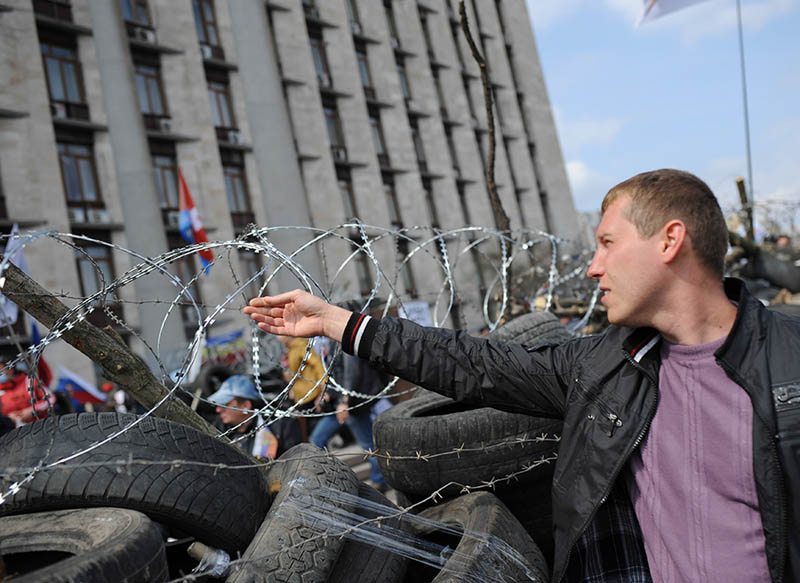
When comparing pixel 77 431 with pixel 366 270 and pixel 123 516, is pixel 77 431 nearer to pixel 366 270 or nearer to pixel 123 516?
pixel 123 516

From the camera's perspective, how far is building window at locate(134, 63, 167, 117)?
2627cm

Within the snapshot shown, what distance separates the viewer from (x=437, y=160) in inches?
1519

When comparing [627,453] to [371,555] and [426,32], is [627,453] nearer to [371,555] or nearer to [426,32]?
[371,555]

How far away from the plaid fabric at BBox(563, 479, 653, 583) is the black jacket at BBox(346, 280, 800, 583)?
124 mm

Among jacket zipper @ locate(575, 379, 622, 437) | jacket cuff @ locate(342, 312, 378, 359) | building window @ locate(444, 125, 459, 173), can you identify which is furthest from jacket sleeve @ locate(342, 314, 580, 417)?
building window @ locate(444, 125, 459, 173)

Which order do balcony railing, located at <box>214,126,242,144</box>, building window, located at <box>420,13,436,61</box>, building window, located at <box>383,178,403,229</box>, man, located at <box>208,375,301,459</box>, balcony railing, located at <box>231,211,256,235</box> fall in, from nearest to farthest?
man, located at <box>208,375,301,459</box> < balcony railing, located at <box>231,211,256,235</box> < balcony railing, located at <box>214,126,242,144</box> < building window, located at <box>383,178,403,229</box> < building window, located at <box>420,13,436,61</box>

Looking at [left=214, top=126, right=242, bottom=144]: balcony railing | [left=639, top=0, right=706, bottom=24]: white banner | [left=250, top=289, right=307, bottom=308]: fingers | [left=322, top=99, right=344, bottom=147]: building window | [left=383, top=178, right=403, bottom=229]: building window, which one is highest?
[left=322, top=99, right=344, bottom=147]: building window

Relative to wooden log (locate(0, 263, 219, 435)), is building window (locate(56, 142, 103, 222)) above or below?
above

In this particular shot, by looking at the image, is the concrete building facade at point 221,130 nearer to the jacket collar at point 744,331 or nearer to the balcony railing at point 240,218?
the balcony railing at point 240,218

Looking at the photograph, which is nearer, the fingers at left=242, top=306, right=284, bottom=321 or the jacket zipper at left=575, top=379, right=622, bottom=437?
the jacket zipper at left=575, top=379, right=622, bottom=437

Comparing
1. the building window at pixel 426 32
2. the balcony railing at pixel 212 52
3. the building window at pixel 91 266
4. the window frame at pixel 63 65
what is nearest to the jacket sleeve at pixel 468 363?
the building window at pixel 91 266

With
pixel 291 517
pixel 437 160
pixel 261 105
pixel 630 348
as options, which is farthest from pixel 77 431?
pixel 437 160

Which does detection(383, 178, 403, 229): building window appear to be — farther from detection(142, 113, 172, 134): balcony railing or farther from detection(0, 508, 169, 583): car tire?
detection(0, 508, 169, 583): car tire

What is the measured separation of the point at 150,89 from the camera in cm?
2652
